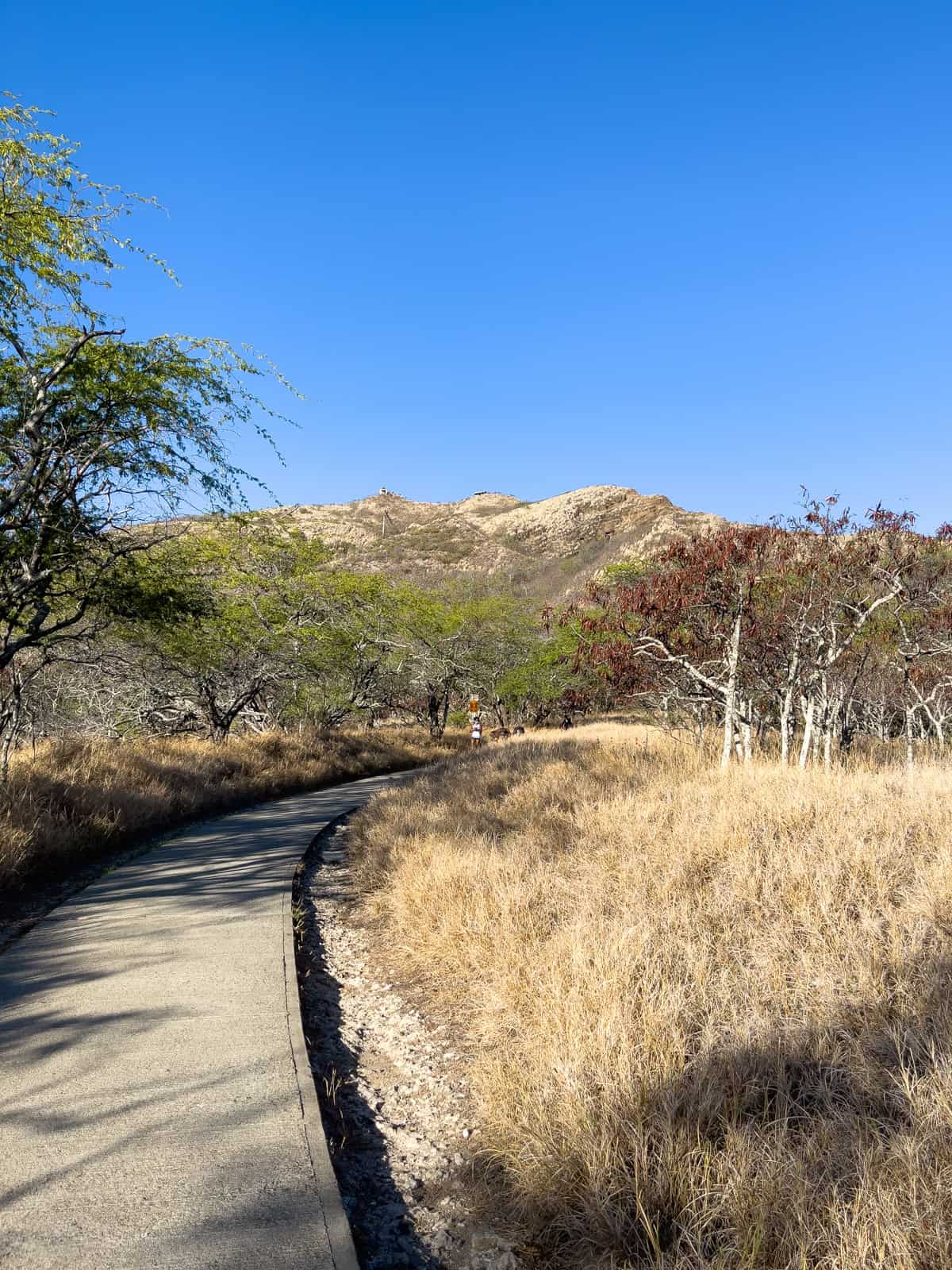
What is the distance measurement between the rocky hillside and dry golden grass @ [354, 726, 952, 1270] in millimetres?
95801

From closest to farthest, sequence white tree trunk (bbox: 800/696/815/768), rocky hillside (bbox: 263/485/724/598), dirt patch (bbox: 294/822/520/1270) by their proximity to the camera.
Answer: dirt patch (bbox: 294/822/520/1270), white tree trunk (bbox: 800/696/815/768), rocky hillside (bbox: 263/485/724/598)

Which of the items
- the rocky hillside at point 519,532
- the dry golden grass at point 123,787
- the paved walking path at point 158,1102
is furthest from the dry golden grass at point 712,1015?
the rocky hillside at point 519,532

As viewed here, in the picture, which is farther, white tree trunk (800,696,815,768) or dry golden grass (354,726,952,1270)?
white tree trunk (800,696,815,768)

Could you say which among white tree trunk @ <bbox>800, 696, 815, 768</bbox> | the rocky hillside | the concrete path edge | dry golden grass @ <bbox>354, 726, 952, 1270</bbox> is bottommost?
the concrete path edge

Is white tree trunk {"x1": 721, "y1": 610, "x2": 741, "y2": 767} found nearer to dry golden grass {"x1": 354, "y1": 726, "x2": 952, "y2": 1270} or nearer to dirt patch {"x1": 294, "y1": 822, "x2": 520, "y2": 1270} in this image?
dry golden grass {"x1": 354, "y1": 726, "x2": 952, "y2": 1270}

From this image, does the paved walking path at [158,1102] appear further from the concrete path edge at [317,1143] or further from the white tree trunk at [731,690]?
the white tree trunk at [731,690]

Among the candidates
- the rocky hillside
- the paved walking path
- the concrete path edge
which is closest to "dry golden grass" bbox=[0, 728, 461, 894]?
the paved walking path

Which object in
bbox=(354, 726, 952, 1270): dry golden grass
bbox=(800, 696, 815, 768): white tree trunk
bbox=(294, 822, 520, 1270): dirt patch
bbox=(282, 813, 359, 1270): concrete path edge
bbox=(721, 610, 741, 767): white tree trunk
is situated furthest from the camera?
bbox=(721, 610, 741, 767): white tree trunk

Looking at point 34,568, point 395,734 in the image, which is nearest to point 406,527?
point 395,734

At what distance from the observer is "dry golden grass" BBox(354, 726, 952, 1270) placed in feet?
9.03

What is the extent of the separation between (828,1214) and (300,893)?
6.97 metres

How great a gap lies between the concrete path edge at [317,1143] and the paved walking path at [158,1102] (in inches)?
0.4

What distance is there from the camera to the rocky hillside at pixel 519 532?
408ft

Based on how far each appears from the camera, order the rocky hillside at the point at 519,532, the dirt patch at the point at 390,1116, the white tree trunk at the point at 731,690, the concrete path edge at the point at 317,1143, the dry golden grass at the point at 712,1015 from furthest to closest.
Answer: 1. the rocky hillside at the point at 519,532
2. the white tree trunk at the point at 731,690
3. the dirt patch at the point at 390,1116
4. the concrete path edge at the point at 317,1143
5. the dry golden grass at the point at 712,1015
